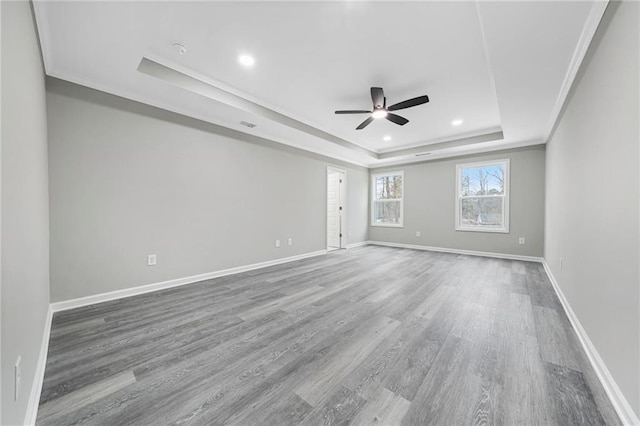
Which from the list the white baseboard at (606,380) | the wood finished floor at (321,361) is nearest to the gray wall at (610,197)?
the white baseboard at (606,380)

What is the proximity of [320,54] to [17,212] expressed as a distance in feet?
8.22

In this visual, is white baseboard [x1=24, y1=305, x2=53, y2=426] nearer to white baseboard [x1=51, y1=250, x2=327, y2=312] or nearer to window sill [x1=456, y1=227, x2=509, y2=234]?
white baseboard [x1=51, y1=250, x2=327, y2=312]

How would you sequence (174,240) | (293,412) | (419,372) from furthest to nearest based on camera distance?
(174,240) → (419,372) → (293,412)

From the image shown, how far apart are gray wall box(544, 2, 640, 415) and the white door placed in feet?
15.3

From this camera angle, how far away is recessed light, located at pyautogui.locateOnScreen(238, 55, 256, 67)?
8.23 ft

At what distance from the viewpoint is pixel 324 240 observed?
5.83m

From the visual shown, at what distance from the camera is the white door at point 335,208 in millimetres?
6605

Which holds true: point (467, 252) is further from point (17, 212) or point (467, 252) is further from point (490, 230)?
point (17, 212)

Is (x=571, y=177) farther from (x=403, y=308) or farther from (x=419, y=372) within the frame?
(x=419, y=372)

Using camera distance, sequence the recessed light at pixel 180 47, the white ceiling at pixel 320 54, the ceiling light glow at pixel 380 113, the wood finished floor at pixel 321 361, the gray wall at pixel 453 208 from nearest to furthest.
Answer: the wood finished floor at pixel 321 361 → the white ceiling at pixel 320 54 → the recessed light at pixel 180 47 → the ceiling light glow at pixel 380 113 → the gray wall at pixel 453 208

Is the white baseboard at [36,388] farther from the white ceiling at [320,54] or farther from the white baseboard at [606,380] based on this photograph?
the white baseboard at [606,380]

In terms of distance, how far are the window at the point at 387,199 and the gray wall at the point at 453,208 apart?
0.56 feet

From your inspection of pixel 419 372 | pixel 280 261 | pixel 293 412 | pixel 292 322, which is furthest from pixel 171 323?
pixel 280 261

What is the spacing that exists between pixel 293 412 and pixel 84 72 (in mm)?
3553
